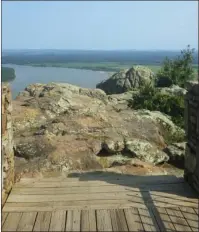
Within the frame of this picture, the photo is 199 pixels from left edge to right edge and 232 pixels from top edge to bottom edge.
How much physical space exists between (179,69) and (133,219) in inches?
776

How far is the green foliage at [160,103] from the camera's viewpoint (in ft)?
47.8

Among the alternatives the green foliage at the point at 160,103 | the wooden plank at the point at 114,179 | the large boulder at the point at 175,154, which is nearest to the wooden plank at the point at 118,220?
the wooden plank at the point at 114,179

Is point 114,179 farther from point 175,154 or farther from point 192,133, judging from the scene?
point 175,154

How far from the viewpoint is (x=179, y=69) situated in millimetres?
23969

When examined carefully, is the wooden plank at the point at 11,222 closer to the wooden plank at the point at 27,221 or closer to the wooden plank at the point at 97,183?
the wooden plank at the point at 27,221

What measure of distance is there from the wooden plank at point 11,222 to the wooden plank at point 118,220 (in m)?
1.27

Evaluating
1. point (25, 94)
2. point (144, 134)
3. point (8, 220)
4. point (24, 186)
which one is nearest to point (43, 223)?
point (8, 220)

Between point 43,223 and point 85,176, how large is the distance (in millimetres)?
2124

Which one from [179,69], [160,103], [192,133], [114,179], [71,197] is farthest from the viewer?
[179,69]

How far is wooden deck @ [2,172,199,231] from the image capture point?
5.10 m

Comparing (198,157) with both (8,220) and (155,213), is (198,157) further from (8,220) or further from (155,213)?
(8,220)

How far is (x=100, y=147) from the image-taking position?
9.32m

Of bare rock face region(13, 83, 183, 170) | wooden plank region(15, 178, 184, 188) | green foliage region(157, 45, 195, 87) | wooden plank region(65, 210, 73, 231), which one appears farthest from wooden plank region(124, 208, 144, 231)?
green foliage region(157, 45, 195, 87)

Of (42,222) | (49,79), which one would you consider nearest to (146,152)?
(42,222)
